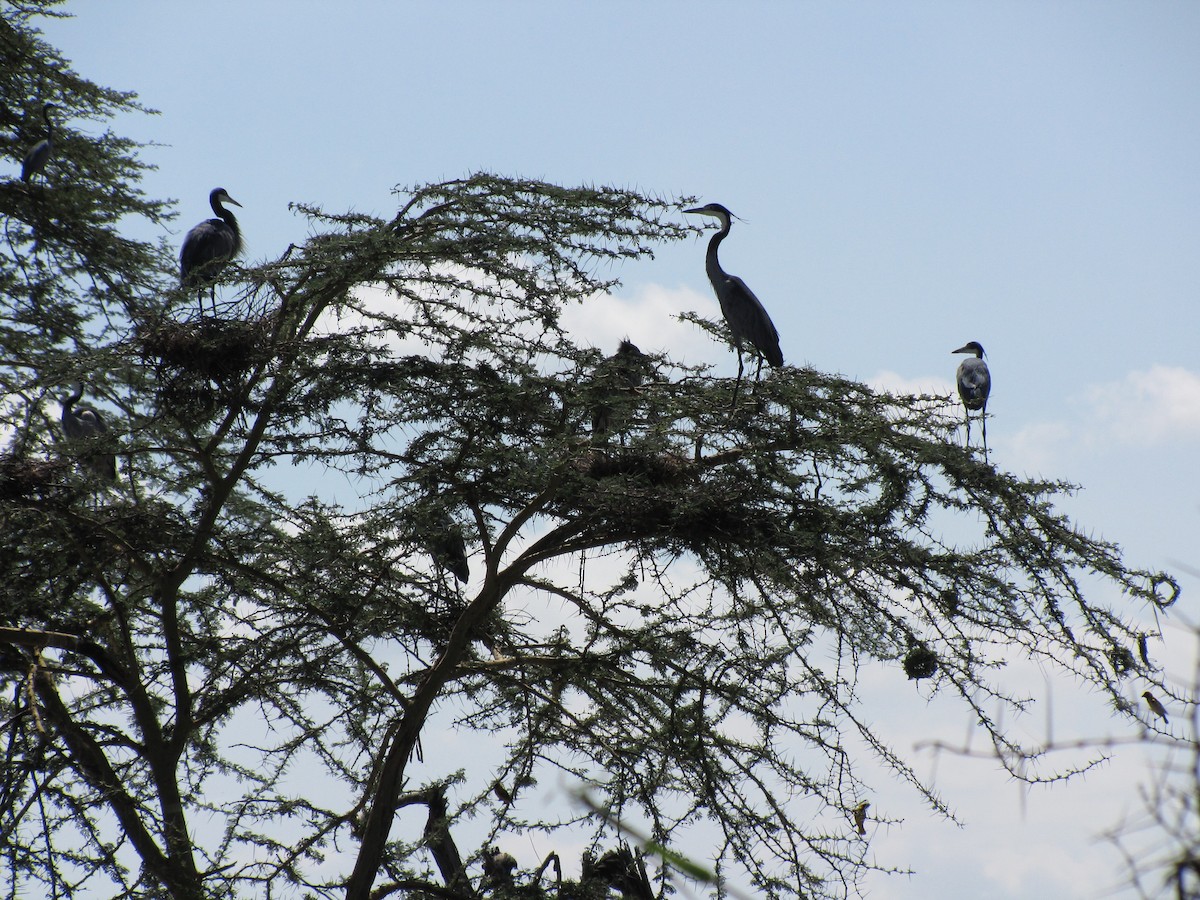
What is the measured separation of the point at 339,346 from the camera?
6699mm

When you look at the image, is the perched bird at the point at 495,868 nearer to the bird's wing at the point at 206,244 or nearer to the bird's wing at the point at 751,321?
the bird's wing at the point at 751,321

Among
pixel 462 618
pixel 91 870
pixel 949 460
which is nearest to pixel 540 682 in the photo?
pixel 462 618

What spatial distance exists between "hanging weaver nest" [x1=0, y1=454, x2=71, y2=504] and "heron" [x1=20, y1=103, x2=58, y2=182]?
514 cm

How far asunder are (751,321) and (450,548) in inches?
98.0

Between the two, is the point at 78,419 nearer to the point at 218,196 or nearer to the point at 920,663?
the point at 218,196

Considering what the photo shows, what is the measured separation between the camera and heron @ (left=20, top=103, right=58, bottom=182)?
10820mm

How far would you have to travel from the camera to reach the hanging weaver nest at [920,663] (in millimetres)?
5188

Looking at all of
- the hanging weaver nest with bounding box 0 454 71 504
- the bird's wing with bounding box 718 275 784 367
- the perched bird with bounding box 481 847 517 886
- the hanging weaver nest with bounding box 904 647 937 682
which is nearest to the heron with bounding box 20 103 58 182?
the hanging weaver nest with bounding box 0 454 71 504

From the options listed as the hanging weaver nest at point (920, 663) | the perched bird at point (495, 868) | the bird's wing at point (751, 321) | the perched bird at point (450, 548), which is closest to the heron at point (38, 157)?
the perched bird at point (450, 548)

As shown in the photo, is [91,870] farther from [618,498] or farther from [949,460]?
[949,460]

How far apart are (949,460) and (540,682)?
3252mm

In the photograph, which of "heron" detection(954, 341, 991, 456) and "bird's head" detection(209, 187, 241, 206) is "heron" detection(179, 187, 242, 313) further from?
"heron" detection(954, 341, 991, 456)

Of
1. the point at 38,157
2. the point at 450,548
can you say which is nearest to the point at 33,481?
the point at 450,548

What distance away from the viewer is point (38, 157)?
10898 mm
